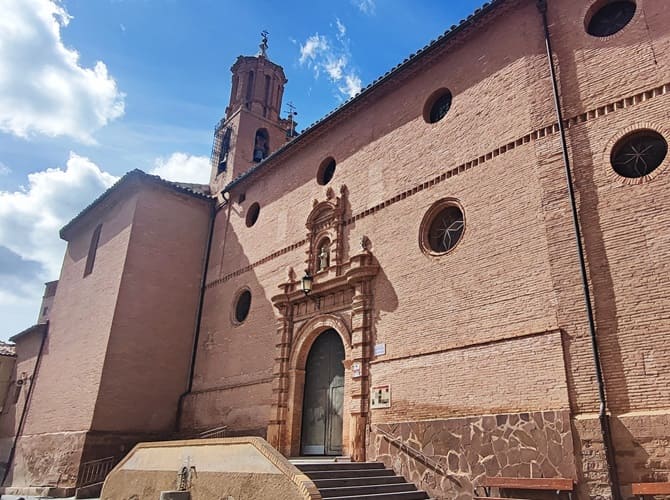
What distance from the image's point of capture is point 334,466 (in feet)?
29.3

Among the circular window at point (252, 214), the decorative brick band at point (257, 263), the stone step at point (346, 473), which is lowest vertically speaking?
the stone step at point (346, 473)

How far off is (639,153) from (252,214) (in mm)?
11152

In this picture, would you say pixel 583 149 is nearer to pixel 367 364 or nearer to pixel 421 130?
pixel 421 130

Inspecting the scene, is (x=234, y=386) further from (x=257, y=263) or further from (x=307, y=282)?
(x=307, y=282)

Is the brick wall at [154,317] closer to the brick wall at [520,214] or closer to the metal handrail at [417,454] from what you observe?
the brick wall at [520,214]

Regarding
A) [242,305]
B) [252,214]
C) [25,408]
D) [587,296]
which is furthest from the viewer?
[25,408]

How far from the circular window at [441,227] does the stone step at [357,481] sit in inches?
164

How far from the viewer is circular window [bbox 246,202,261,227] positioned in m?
16.8

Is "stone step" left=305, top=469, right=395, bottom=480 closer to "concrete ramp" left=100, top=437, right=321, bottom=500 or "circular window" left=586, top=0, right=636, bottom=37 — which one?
"concrete ramp" left=100, top=437, right=321, bottom=500

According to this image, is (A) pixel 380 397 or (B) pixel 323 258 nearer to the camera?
(A) pixel 380 397

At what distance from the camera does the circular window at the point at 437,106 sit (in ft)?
38.7

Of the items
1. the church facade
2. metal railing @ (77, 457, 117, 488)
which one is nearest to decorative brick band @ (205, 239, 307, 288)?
the church facade

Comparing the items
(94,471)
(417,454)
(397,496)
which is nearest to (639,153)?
(417,454)

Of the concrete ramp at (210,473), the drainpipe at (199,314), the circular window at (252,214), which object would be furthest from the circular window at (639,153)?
the drainpipe at (199,314)
